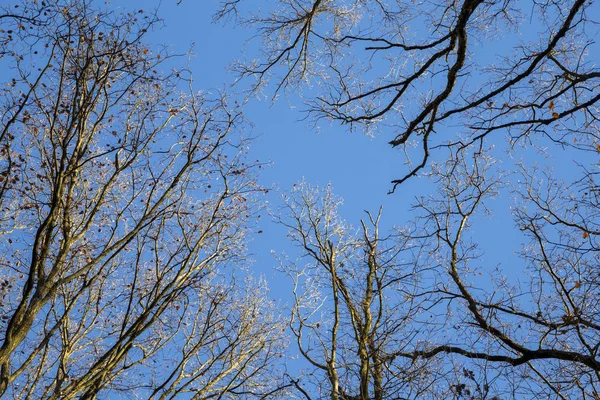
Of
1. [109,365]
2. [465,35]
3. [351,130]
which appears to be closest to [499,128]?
[465,35]

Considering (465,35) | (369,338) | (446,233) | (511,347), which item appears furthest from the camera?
(446,233)

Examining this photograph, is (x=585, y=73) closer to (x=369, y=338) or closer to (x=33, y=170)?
(x=369, y=338)

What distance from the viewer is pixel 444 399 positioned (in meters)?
5.39

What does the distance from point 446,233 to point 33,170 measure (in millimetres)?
6580

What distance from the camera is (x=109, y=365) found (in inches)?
197

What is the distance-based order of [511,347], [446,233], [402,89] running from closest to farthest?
[402,89] → [511,347] → [446,233]

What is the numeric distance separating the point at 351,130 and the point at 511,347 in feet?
11.8

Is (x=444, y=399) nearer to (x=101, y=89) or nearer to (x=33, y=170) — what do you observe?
(x=101, y=89)

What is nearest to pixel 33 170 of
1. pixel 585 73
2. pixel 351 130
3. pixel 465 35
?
pixel 351 130

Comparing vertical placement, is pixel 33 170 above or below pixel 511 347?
above

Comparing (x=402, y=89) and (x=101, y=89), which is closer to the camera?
(x=402, y=89)

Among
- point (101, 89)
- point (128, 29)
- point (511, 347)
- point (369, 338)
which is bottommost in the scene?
point (369, 338)

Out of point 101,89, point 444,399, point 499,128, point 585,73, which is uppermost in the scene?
point 101,89

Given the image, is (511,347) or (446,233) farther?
(446,233)
